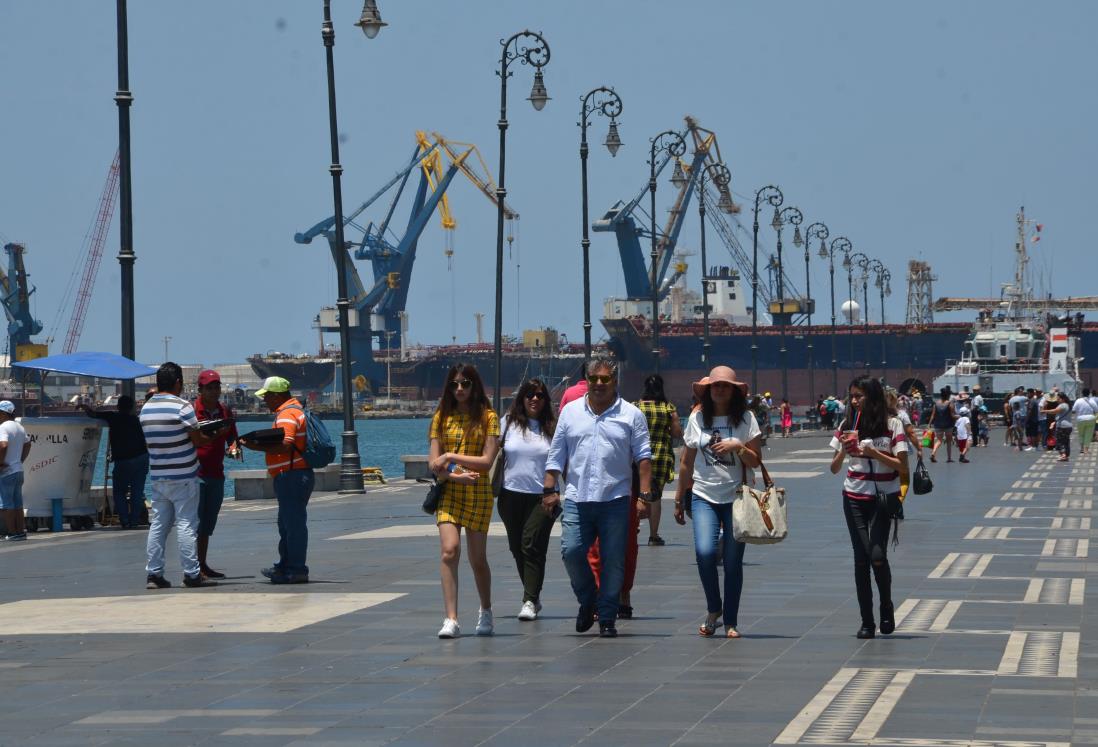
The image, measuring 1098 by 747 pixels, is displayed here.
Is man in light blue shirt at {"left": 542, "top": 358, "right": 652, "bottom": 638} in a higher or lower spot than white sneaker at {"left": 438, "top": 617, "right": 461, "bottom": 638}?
higher

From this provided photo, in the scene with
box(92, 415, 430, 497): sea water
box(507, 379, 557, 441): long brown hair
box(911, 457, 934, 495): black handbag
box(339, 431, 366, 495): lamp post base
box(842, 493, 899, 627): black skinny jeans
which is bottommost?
box(92, 415, 430, 497): sea water

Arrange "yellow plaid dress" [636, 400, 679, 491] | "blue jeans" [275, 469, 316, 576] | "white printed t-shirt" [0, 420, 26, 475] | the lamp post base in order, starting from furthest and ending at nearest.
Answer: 1. the lamp post base
2. "white printed t-shirt" [0, 420, 26, 475]
3. "yellow plaid dress" [636, 400, 679, 491]
4. "blue jeans" [275, 469, 316, 576]

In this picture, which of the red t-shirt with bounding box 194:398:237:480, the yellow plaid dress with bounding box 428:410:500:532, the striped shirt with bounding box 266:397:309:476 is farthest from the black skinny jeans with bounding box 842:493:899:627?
the red t-shirt with bounding box 194:398:237:480

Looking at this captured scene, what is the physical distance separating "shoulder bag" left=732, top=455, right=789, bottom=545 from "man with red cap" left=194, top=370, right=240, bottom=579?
4739mm

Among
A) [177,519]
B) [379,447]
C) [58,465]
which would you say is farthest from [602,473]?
[379,447]

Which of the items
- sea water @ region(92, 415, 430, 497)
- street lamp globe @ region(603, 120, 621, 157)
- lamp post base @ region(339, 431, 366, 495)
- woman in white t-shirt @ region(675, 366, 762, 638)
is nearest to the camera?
woman in white t-shirt @ region(675, 366, 762, 638)

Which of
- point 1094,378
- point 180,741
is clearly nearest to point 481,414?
point 180,741

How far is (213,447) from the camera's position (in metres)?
13.1

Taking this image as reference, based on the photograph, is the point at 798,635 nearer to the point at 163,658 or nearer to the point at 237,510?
the point at 163,658

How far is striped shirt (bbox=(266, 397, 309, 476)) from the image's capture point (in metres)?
12.3

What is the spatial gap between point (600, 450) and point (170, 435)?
155 inches

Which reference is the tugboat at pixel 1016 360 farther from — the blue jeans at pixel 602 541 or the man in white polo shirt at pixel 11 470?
the blue jeans at pixel 602 541

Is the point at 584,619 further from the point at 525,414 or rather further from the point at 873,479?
the point at 873,479

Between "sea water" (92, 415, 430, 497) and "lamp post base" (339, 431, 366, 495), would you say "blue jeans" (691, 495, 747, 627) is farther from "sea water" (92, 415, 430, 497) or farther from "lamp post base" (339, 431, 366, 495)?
"lamp post base" (339, 431, 366, 495)
